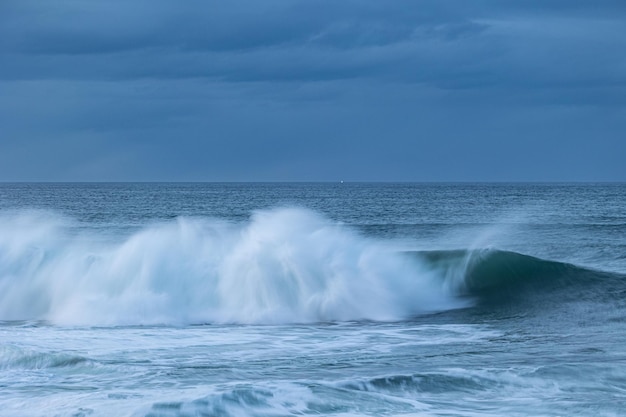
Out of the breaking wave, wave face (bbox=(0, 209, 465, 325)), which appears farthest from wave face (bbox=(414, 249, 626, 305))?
wave face (bbox=(0, 209, 465, 325))

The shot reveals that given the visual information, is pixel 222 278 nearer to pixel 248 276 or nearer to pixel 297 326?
pixel 248 276

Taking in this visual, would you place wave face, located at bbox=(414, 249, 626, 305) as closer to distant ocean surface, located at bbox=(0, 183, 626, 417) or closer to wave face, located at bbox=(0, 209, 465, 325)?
distant ocean surface, located at bbox=(0, 183, 626, 417)

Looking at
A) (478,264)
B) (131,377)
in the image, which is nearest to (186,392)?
(131,377)

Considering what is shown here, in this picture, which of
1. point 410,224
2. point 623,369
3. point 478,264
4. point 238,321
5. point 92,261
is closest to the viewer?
point 623,369

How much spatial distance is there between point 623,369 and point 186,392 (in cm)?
526

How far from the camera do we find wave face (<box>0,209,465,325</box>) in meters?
15.6

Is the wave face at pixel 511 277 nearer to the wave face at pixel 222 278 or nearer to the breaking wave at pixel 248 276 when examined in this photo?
the breaking wave at pixel 248 276

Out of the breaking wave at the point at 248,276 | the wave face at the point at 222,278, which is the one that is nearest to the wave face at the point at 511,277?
the breaking wave at the point at 248,276

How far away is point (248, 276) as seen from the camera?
56.3ft

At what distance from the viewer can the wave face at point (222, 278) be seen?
614 inches

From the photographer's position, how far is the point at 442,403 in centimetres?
905

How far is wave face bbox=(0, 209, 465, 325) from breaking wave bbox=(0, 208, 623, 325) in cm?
2

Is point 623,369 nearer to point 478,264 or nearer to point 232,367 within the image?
point 232,367

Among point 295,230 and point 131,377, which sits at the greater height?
point 295,230
